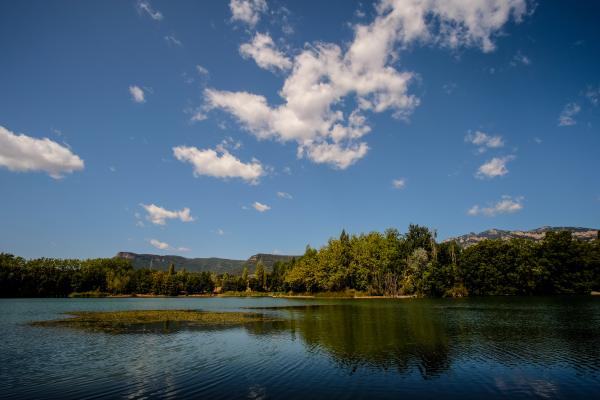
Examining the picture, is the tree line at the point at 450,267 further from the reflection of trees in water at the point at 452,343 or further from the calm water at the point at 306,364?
the calm water at the point at 306,364

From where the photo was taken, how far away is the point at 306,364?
2617 centimetres

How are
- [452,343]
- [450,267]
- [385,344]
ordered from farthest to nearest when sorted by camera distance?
[450,267] < [452,343] < [385,344]

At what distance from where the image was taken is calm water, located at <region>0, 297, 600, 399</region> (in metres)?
19.7

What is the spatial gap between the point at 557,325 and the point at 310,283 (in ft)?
460

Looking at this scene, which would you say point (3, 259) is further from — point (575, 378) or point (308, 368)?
point (575, 378)

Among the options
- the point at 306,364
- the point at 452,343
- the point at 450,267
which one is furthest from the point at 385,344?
the point at 450,267

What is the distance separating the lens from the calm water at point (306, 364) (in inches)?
776

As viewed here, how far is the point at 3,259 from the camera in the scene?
195375mm

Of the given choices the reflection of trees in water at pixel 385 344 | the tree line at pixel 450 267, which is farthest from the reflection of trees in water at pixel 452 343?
the tree line at pixel 450 267

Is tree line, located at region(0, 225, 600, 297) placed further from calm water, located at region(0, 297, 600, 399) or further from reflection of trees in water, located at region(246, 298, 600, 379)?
calm water, located at region(0, 297, 600, 399)

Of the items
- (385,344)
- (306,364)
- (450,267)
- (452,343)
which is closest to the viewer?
(306,364)

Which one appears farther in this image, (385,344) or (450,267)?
(450,267)

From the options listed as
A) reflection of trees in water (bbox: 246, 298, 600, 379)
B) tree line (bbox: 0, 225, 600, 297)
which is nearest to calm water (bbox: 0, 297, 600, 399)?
reflection of trees in water (bbox: 246, 298, 600, 379)

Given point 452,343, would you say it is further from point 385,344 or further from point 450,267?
point 450,267
